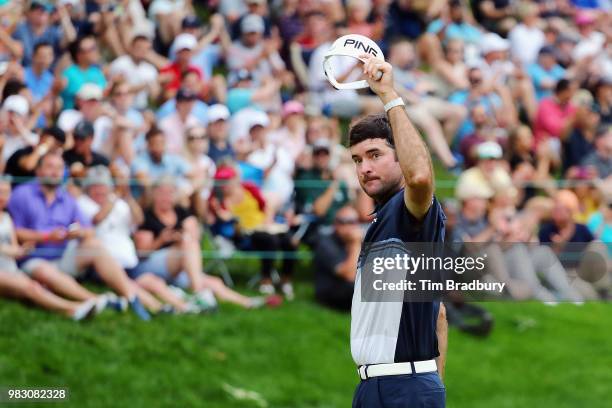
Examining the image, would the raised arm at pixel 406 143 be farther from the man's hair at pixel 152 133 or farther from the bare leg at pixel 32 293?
the man's hair at pixel 152 133

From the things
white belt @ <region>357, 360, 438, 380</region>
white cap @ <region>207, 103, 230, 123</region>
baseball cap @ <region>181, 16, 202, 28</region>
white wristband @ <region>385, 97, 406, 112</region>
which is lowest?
white cap @ <region>207, 103, 230, 123</region>

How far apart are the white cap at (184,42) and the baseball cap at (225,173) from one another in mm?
2418

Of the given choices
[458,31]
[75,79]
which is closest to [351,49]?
[75,79]

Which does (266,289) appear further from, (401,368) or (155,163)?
(401,368)

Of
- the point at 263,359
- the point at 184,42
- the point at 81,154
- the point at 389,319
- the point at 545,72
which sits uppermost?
the point at 389,319

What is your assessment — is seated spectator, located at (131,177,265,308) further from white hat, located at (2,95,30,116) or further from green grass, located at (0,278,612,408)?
white hat, located at (2,95,30,116)

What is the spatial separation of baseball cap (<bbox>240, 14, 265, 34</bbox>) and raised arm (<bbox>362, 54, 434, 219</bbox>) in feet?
36.0

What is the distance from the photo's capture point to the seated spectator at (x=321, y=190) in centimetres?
1328

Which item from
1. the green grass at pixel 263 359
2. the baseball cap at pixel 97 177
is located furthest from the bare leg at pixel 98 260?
the baseball cap at pixel 97 177

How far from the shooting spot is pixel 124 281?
11.7m

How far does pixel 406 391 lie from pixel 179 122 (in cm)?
855

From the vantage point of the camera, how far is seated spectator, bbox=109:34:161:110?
1415 centimetres

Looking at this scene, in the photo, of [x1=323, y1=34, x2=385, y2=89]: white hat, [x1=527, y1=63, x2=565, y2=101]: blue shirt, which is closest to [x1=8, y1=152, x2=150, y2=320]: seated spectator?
[x1=323, y1=34, x2=385, y2=89]: white hat

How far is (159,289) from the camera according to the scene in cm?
1213
